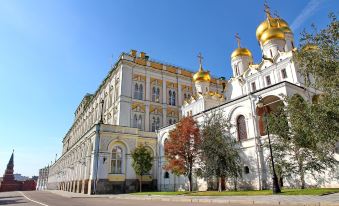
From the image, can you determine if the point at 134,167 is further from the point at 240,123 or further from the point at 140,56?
the point at 140,56

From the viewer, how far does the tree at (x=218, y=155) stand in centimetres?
2247

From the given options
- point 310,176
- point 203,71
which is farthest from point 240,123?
point 203,71

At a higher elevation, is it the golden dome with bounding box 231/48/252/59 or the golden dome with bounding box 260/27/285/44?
the golden dome with bounding box 231/48/252/59

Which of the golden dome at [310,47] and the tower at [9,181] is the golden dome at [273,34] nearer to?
the golden dome at [310,47]

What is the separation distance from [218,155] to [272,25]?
2101cm

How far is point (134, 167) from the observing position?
31.5 meters

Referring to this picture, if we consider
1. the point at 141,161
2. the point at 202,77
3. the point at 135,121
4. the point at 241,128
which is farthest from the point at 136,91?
the point at 241,128

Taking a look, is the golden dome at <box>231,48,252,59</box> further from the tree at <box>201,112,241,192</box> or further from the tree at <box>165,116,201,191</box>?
the tree at <box>201,112,241,192</box>

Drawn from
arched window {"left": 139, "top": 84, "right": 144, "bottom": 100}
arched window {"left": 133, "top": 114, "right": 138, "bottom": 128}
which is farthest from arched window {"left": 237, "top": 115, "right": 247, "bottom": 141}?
arched window {"left": 139, "top": 84, "right": 144, "bottom": 100}

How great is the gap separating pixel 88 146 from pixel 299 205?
29729 millimetres

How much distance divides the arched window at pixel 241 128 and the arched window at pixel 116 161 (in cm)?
1590

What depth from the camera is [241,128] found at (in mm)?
25828

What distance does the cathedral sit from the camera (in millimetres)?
23797

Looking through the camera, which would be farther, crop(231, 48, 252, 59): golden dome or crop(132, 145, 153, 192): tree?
crop(231, 48, 252, 59): golden dome
